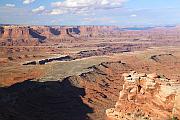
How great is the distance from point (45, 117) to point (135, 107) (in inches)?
1025

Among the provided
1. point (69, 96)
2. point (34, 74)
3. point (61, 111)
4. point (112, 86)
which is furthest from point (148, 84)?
point (34, 74)

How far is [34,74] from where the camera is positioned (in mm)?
100562

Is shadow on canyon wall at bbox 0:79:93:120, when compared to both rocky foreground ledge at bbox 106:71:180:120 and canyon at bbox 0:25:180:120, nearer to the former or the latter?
canyon at bbox 0:25:180:120

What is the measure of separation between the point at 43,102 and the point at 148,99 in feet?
116

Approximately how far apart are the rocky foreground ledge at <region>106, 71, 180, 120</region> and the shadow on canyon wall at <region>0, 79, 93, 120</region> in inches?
752

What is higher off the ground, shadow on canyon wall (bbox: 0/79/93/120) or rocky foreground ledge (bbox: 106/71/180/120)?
rocky foreground ledge (bbox: 106/71/180/120)

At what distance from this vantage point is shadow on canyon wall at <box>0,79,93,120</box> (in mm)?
64250

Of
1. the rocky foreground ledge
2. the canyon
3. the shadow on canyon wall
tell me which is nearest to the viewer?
the rocky foreground ledge

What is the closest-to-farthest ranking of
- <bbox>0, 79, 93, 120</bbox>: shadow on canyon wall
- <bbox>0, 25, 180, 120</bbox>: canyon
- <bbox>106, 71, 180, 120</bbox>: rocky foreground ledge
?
<bbox>106, 71, 180, 120</bbox>: rocky foreground ledge, <bbox>0, 25, 180, 120</bbox>: canyon, <bbox>0, 79, 93, 120</bbox>: shadow on canyon wall

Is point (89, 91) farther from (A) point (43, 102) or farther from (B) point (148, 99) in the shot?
(B) point (148, 99)

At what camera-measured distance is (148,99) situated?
42625 millimetres

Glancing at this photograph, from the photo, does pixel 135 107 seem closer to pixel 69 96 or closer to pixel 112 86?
pixel 69 96

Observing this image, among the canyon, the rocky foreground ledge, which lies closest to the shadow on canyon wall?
the canyon

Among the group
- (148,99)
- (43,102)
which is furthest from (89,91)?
(148,99)
